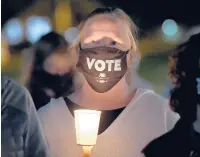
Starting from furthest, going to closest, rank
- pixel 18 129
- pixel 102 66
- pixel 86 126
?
pixel 102 66, pixel 18 129, pixel 86 126

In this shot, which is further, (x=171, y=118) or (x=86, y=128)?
(x=171, y=118)

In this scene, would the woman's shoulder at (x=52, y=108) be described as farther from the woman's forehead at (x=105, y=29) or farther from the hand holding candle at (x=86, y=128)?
the woman's forehead at (x=105, y=29)

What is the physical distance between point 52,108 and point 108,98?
0.34 m

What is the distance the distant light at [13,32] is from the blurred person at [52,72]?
0.13 metres

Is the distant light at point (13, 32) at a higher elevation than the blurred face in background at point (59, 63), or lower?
higher

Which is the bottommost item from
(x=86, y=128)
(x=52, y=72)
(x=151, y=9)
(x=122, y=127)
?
Answer: (x=122, y=127)

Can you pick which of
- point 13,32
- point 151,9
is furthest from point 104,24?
point 13,32

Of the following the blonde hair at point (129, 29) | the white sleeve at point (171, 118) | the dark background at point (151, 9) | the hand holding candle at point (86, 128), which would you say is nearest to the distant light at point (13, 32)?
the dark background at point (151, 9)

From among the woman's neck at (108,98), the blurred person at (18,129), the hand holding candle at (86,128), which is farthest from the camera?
the woman's neck at (108,98)

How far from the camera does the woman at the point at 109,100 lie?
2.38m

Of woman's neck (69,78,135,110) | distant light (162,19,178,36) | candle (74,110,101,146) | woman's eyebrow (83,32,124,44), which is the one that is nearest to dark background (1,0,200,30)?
distant light (162,19,178,36)

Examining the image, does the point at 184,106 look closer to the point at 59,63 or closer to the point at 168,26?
the point at 168,26

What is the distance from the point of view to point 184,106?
2379 millimetres

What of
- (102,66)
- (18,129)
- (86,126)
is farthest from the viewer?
(102,66)
